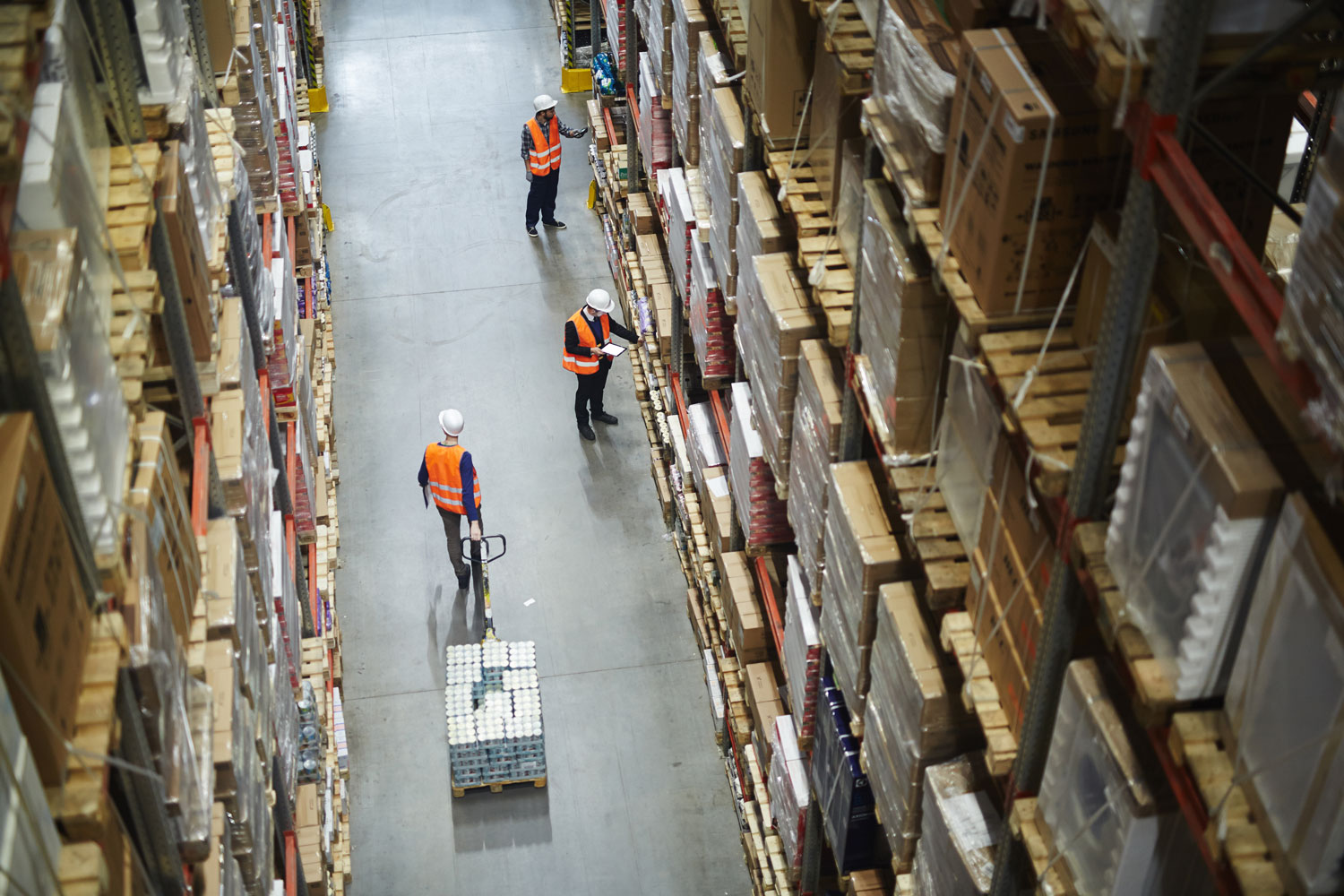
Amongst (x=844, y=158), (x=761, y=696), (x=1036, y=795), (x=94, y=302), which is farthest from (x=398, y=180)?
(x=1036, y=795)

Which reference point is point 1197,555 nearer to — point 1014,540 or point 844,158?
point 1014,540

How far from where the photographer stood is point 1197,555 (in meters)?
3.32

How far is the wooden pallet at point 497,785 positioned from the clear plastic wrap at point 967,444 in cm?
447

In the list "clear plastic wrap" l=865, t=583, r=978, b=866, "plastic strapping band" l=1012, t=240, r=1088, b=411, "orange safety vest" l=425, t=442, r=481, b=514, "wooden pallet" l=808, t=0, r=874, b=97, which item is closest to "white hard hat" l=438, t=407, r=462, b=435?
"orange safety vest" l=425, t=442, r=481, b=514

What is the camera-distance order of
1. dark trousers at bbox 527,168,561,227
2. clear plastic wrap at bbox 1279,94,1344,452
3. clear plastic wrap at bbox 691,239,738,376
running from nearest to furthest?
1. clear plastic wrap at bbox 1279,94,1344,452
2. clear plastic wrap at bbox 691,239,738,376
3. dark trousers at bbox 527,168,561,227

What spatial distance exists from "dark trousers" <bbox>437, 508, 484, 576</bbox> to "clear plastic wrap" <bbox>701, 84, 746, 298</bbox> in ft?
9.84

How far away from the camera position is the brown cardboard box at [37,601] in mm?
3068

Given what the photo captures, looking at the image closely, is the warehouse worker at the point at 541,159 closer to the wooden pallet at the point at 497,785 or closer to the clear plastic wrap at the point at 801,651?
the wooden pallet at the point at 497,785

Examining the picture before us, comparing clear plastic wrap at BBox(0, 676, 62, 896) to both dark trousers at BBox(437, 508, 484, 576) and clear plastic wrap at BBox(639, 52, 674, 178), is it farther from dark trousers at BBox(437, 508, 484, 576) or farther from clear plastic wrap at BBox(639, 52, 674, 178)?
clear plastic wrap at BBox(639, 52, 674, 178)

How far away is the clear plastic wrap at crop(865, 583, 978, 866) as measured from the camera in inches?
198

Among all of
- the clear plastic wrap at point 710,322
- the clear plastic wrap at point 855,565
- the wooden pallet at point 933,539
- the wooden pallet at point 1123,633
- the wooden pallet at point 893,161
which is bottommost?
the clear plastic wrap at point 710,322

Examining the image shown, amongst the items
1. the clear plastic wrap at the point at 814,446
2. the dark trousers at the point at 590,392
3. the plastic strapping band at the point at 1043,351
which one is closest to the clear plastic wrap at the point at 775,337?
the clear plastic wrap at the point at 814,446

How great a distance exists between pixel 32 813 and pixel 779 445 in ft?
13.9

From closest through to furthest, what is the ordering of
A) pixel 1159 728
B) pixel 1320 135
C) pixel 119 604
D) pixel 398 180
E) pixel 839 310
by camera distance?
1. pixel 1159 728
2. pixel 119 604
3. pixel 839 310
4. pixel 1320 135
5. pixel 398 180
